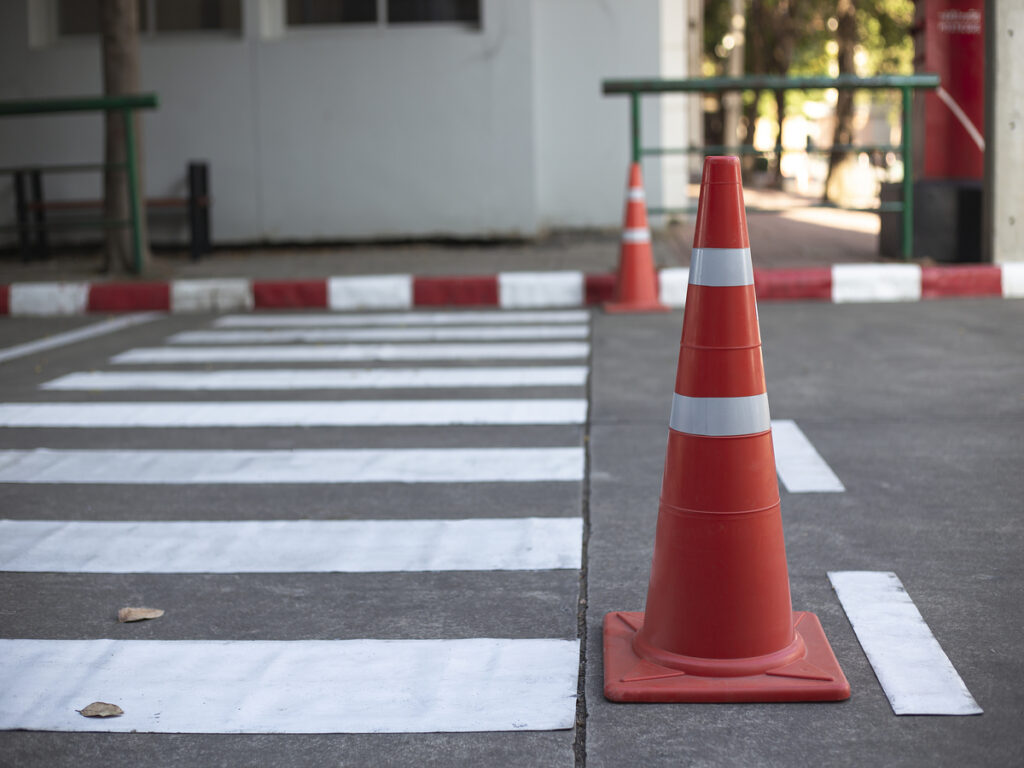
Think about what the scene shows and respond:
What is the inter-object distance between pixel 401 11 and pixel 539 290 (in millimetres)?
4678

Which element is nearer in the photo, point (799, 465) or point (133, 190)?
point (799, 465)

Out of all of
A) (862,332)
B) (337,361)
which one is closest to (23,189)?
(337,361)

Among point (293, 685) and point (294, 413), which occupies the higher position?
point (294, 413)

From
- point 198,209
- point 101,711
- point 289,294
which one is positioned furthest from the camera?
point 198,209

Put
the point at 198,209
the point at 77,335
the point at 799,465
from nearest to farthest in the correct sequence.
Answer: the point at 799,465 < the point at 77,335 < the point at 198,209

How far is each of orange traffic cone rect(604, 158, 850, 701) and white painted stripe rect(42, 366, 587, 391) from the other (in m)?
3.33

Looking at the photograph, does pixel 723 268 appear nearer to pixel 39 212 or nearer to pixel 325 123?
pixel 325 123

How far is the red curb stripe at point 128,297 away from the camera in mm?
9492

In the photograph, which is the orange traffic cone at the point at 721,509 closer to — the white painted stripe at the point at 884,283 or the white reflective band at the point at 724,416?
the white reflective band at the point at 724,416

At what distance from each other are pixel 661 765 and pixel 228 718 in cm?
89

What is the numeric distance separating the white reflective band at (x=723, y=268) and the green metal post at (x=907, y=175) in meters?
6.89

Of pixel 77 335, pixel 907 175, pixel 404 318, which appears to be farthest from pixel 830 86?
pixel 77 335

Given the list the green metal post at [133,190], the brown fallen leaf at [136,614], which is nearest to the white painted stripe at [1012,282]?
the green metal post at [133,190]

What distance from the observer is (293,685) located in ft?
8.91
